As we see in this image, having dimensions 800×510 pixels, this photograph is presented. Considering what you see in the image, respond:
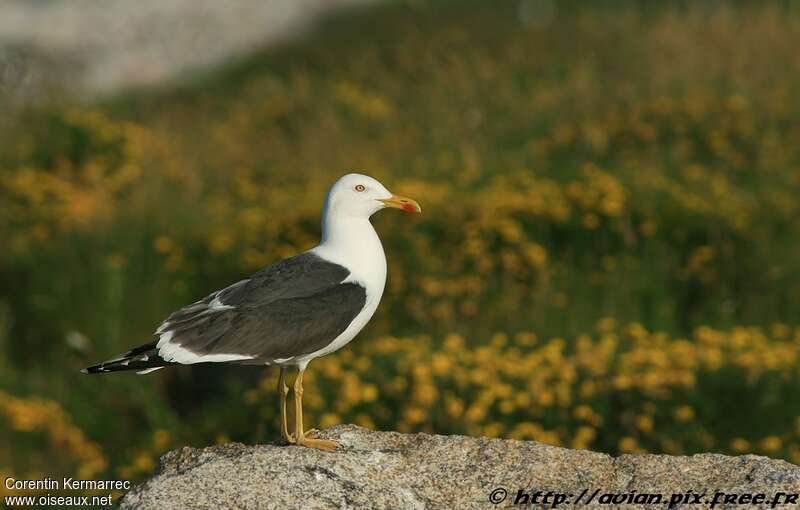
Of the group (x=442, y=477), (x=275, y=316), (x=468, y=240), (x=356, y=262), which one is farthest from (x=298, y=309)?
(x=468, y=240)

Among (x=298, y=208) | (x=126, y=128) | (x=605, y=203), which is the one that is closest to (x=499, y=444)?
(x=605, y=203)

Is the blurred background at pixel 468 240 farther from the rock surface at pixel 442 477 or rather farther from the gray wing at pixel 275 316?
the gray wing at pixel 275 316

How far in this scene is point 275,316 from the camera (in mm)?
5031

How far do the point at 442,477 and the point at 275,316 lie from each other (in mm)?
928

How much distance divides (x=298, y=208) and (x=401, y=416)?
11.7 ft

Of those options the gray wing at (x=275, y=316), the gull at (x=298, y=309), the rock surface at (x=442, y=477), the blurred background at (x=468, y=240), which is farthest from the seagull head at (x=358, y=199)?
the blurred background at (x=468, y=240)

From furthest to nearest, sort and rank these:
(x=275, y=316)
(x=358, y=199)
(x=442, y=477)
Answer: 1. (x=358, y=199)
2. (x=275, y=316)
3. (x=442, y=477)

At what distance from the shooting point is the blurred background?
7.83 meters

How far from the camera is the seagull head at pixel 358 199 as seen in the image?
5207 millimetres

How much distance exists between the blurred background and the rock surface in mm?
2490

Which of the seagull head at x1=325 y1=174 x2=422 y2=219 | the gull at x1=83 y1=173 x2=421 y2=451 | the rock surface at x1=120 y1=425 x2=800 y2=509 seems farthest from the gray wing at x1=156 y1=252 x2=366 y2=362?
the rock surface at x1=120 y1=425 x2=800 y2=509

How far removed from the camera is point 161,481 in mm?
4754

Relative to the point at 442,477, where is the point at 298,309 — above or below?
above

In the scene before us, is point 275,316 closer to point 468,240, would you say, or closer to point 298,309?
point 298,309
